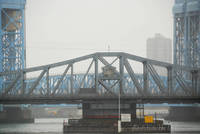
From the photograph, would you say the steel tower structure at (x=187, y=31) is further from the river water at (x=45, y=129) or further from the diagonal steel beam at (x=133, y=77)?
the diagonal steel beam at (x=133, y=77)

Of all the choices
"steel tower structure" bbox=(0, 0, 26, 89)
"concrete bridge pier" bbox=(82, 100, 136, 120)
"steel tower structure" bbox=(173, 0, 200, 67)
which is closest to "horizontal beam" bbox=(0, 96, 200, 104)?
"concrete bridge pier" bbox=(82, 100, 136, 120)

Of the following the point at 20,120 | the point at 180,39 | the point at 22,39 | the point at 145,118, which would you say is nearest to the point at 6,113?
the point at 20,120

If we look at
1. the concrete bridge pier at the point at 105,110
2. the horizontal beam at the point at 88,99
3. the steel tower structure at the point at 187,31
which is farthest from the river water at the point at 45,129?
the steel tower structure at the point at 187,31

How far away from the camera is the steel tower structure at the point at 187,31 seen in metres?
165

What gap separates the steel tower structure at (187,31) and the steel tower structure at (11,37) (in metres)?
46.2

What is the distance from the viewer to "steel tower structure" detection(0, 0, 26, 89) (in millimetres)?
155875

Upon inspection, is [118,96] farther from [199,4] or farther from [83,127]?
[199,4]

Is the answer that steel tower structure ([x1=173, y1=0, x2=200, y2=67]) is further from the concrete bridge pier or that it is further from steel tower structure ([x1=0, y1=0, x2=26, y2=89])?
the concrete bridge pier

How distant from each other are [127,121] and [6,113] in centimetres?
6886

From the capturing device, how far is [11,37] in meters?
161

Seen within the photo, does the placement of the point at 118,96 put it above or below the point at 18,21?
below

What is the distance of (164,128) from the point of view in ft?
337

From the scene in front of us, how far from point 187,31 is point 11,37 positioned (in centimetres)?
5063

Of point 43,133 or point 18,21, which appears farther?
point 18,21
